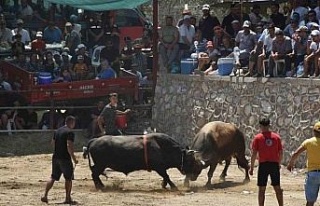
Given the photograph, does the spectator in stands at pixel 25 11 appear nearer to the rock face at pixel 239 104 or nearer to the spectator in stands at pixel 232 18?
the rock face at pixel 239 104

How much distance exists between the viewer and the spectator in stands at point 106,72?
25.2 metres

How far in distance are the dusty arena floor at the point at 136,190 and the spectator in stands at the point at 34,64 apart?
4318 mm

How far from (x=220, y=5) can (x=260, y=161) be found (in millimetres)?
15022

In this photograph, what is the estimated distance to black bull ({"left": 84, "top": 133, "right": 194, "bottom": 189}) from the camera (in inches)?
692

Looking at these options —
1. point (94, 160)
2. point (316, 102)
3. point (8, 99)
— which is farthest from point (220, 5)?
point (94, 160)

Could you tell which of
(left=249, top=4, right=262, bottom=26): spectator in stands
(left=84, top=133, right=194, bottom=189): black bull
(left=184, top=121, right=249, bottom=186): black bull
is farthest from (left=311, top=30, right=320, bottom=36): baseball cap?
(left=84, top=133, right=194, bottom=189): black bull

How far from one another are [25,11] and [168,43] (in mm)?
6014

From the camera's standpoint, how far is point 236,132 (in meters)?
19.1

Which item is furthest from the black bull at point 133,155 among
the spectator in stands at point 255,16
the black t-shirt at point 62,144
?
the spectator in stands at point 255,16

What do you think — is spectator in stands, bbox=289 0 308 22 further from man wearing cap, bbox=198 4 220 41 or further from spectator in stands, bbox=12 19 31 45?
spectator in stands, bbox=12 19 31 45

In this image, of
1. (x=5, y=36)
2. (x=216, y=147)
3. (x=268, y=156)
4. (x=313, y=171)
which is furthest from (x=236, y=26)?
(x=313, y=171)

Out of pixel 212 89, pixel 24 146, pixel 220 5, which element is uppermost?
pixel 220 5

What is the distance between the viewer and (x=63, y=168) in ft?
49.7

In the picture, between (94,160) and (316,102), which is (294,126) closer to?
(316,102)
